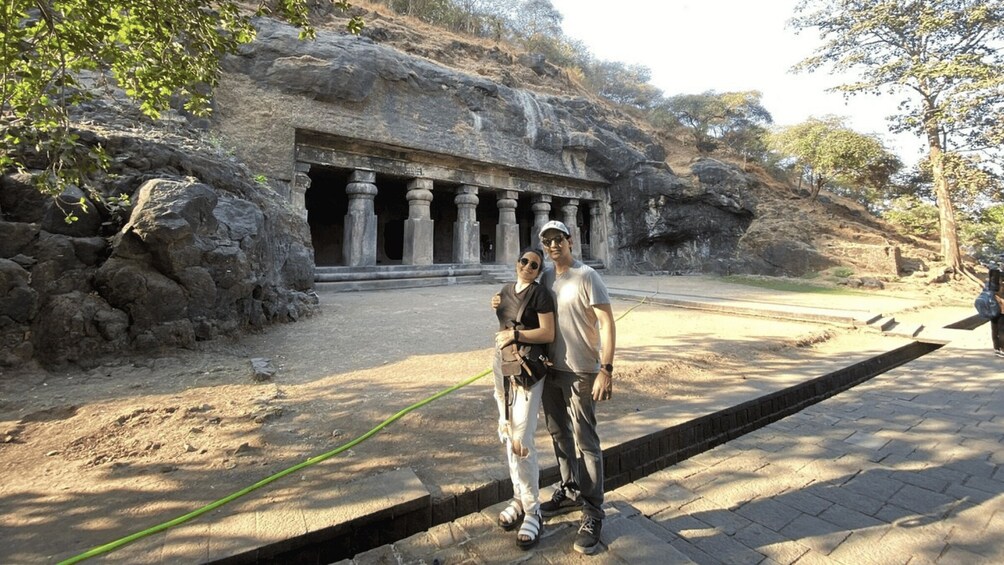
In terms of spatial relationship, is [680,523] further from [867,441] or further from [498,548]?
[867,441]

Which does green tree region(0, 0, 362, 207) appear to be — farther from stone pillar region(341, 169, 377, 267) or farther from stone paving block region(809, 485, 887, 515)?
stone pillar region(341, 169, 377, 267)

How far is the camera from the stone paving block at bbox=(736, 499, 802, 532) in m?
2.06

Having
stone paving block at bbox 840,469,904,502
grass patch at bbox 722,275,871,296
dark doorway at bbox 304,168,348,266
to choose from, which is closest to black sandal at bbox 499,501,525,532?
stone paving block at bbox 840,469,904,502

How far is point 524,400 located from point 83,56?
175 inches

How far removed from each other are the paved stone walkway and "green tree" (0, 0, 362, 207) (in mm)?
3947

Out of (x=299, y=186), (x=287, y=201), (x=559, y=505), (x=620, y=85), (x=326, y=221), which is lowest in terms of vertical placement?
(x=559, y=505)

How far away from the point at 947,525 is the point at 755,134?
3139 centimetres

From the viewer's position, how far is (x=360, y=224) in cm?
1142

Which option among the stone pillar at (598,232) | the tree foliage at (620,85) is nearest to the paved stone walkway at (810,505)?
the stone pillar at (598,232)

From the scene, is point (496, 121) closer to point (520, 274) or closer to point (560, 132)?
point (560, 132)

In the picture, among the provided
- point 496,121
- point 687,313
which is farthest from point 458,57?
point 687,313

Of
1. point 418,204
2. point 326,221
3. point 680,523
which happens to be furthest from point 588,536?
point 326,221

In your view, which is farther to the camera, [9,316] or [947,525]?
[9,316]

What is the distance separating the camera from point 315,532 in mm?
1781
